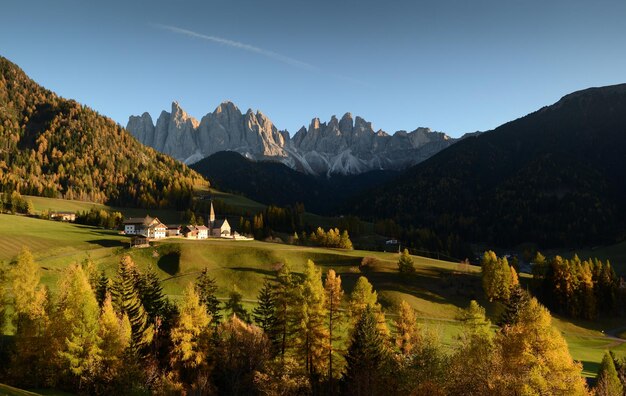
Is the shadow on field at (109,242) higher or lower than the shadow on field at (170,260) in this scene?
higher

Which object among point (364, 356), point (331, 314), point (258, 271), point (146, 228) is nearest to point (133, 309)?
point (331, 314)

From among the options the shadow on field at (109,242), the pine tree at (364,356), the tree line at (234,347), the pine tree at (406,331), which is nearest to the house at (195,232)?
the shadow on field at (109,242)

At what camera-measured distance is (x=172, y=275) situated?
357 ft

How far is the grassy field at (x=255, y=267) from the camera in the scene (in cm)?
9719

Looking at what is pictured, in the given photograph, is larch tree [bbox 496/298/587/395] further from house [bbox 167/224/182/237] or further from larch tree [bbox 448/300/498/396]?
house [bbox 167/224/182/237]

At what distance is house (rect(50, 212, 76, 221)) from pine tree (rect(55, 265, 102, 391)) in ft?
487

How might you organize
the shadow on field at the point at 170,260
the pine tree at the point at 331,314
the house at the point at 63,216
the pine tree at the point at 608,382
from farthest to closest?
the house at the point at 63,216 < the shadow on field at the point at 170,260 < the pine tree at the point at 331,314 < the pine tree at the point at 608,382

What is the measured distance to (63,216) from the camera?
179 meters

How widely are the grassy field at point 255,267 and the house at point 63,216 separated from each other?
3632 cm

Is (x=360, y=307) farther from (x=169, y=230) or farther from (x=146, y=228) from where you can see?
(x=169, y=230)

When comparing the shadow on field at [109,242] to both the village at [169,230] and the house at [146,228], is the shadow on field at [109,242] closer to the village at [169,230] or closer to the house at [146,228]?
the village at [169,230]

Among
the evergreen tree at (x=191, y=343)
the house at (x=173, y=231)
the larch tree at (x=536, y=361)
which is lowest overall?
the evergreen tree at (x=191, y=343)

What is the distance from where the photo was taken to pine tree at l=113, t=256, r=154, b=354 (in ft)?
190

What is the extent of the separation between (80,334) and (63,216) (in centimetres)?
15508
